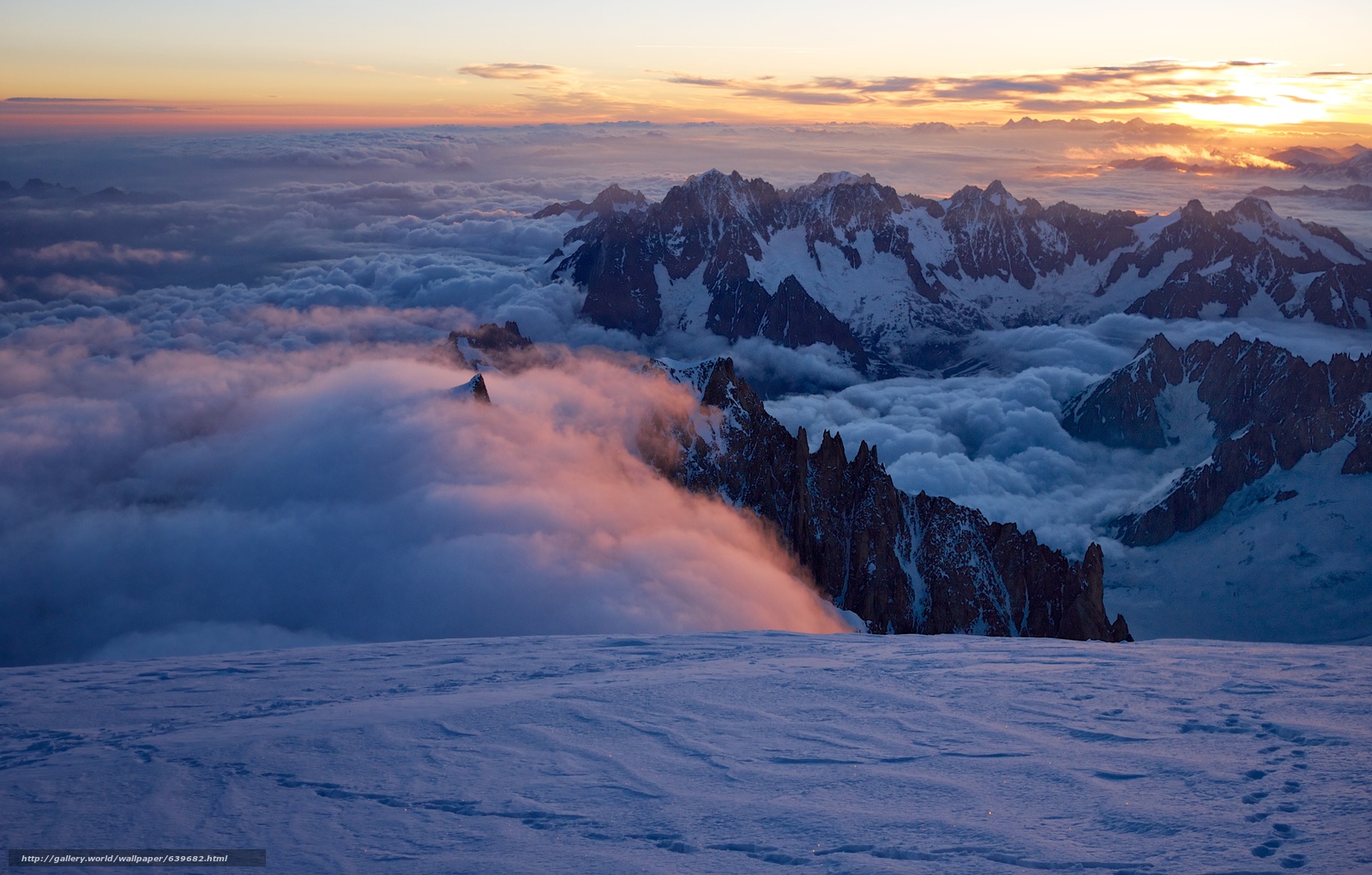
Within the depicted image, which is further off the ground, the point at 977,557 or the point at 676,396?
the point at 676,396

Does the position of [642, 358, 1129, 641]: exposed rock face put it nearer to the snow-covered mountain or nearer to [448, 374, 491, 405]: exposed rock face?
[448, 374, 491, 405]: exposed rock face

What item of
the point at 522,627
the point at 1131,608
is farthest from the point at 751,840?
the point at 1131,608

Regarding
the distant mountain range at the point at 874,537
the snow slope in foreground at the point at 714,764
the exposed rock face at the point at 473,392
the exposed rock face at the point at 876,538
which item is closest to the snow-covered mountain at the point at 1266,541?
the distant mountain range at the point at 874,537

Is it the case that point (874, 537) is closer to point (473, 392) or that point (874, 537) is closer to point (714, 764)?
point (473, 392)

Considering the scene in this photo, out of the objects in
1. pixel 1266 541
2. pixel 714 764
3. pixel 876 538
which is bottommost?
pixel 1266 541

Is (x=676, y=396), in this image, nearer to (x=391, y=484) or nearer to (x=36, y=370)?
(x=391, y=484)

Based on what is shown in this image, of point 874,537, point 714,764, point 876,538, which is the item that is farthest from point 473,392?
point 714,764
